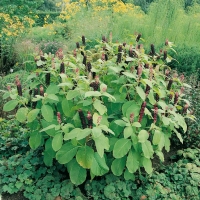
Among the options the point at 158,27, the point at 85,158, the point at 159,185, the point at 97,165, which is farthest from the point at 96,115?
the point at 158,27

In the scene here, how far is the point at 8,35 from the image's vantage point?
838 cm

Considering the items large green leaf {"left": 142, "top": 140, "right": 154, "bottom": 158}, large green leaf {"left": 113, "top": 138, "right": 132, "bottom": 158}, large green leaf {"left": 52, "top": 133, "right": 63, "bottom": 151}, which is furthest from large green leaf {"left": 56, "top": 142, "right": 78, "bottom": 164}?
large green leaf {"left": 142, "top": 140, "right": 154, "bottom": 158}

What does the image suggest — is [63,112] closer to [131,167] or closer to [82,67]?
[82,67]

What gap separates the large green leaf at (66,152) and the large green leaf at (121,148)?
368mm

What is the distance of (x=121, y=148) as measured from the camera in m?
2.90

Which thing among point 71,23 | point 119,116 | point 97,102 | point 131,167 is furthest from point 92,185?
point 71,23

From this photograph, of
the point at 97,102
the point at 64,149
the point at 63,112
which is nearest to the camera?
the point at 97,102

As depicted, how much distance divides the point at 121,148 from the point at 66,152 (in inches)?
19.9

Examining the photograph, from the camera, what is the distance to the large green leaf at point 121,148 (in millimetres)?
2895

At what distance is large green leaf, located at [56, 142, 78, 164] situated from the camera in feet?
9.40

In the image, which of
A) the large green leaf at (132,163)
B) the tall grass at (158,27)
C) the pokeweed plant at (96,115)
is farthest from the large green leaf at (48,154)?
the tall grass at (158,27)

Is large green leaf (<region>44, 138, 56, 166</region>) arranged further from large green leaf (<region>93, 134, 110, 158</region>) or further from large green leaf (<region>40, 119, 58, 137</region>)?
large green leaf (<region>93, 134, 110, 158</region>)

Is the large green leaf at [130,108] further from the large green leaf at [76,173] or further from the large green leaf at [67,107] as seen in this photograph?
the large green leaf at [76,173]

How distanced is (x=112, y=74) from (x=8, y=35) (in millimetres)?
5881
